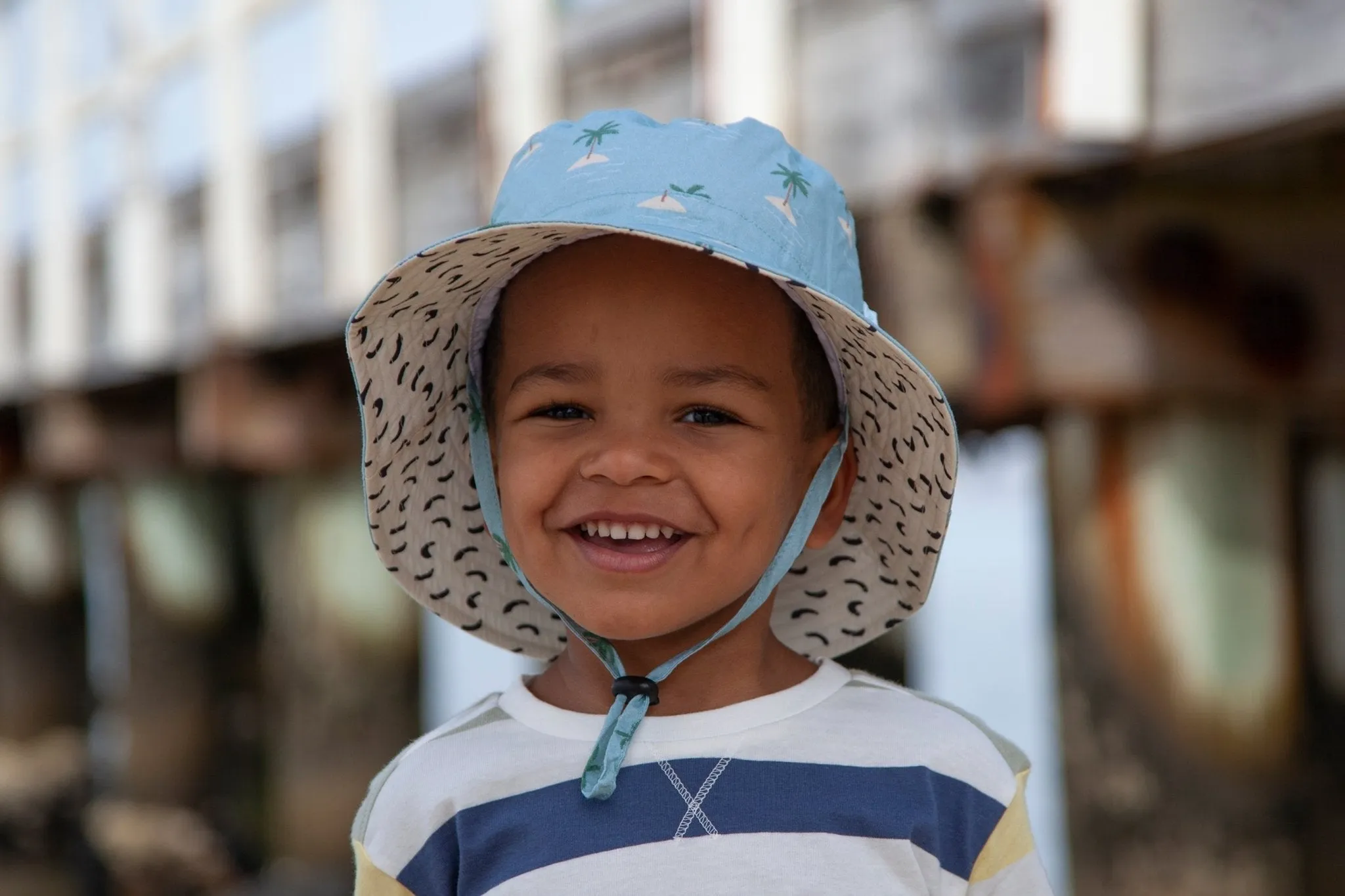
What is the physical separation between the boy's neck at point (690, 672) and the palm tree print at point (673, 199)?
465 mm

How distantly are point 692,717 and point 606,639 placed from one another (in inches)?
5.1

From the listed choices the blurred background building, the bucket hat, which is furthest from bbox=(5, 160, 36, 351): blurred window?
the bucket hat

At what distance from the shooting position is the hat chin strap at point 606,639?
162cm

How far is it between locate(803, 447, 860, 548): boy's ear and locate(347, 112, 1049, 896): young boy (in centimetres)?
8

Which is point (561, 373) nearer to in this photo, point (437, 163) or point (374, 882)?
point (374, 882)

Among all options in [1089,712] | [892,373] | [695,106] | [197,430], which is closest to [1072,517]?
[1089,712]

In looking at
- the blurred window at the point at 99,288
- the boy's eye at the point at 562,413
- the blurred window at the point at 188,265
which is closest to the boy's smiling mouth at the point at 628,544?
the boy's eye at the point at 562,413

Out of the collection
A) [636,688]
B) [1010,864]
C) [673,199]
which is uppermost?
[673,199]

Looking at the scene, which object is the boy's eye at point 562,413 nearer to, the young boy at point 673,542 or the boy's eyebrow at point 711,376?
the young boy at point 673,542

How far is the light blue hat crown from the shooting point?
62.7 inches

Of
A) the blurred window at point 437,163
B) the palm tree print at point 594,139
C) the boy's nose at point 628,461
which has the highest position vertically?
the blurred window at point 437,163

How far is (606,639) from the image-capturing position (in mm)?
1718

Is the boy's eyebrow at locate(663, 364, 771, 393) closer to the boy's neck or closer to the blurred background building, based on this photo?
the boy's neck

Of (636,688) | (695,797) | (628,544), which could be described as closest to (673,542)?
(628,544)
